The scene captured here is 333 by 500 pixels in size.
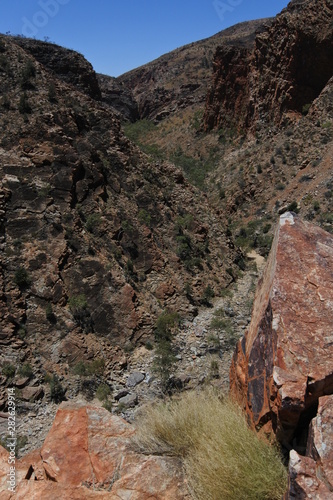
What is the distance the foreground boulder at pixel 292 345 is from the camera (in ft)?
12.7

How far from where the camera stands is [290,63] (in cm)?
3067

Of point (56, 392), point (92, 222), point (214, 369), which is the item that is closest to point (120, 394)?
point (56, 392)

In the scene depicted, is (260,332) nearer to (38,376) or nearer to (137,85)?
(38,376)

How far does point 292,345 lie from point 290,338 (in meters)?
0.09

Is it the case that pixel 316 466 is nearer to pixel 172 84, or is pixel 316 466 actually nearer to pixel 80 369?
pixel 80 369

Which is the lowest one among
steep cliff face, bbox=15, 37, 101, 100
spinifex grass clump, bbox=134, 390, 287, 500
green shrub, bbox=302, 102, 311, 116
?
spinifex grass clump, bbox=134, 390, 287, 500

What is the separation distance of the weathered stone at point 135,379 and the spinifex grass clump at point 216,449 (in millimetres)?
4710

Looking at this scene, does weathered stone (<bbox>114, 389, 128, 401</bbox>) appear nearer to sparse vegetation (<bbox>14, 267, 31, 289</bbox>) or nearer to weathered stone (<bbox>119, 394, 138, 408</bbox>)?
weathered stone (<bbox>119, 394, 138, 408</bbox>)

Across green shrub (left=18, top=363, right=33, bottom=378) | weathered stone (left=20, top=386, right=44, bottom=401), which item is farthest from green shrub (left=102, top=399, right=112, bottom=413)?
green shrub (left=18, top=363, right=33, bottom=378)

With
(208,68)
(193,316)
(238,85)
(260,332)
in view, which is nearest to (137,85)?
(208,68)

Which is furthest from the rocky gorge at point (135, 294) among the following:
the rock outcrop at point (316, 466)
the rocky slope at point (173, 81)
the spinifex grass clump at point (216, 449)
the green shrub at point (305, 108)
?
the rocky slope at point (173, 81)

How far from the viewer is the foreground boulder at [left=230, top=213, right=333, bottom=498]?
387cm

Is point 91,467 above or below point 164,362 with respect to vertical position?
Result: above

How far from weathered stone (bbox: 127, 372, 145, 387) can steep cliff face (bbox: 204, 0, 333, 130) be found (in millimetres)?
27228
